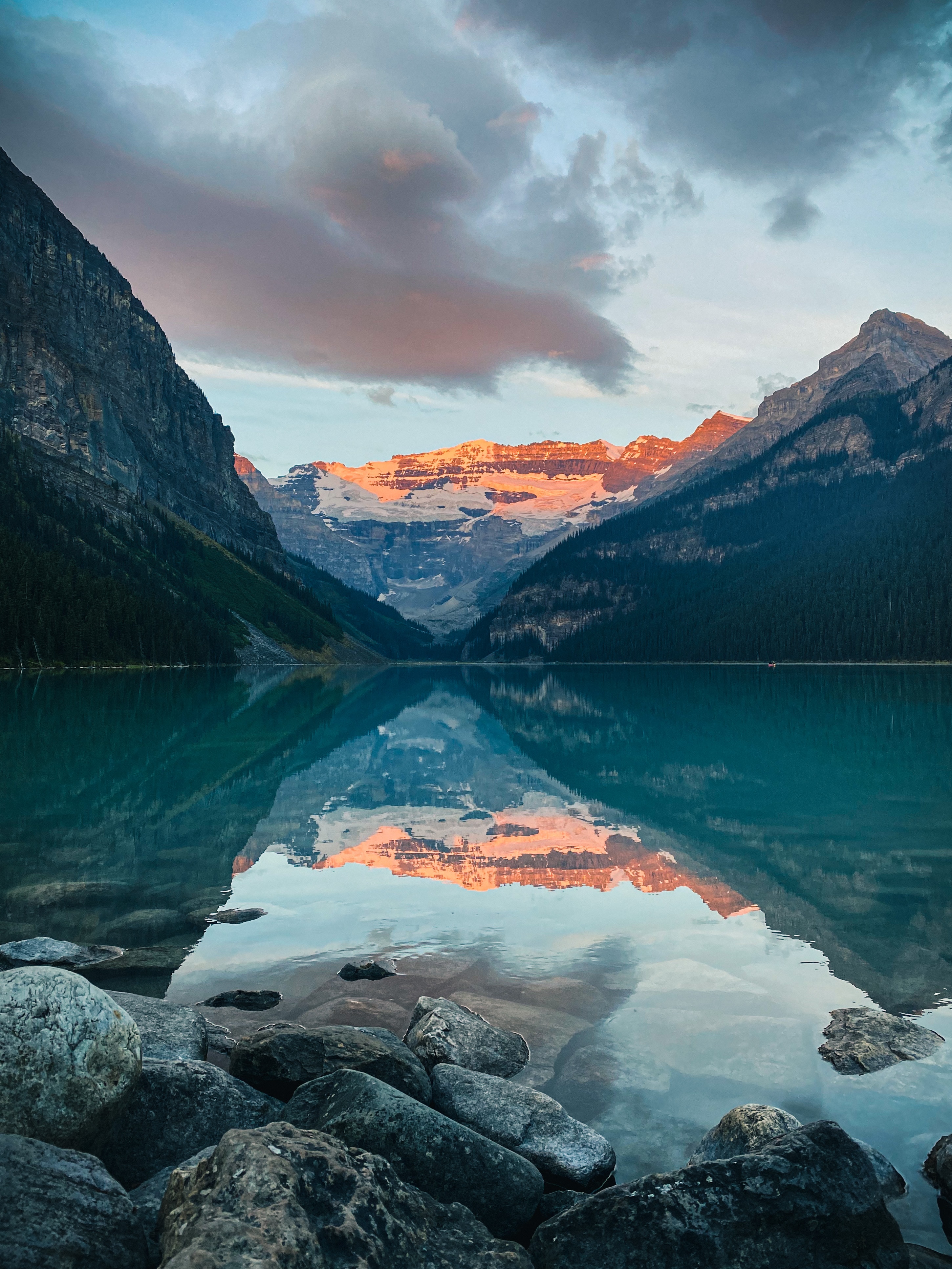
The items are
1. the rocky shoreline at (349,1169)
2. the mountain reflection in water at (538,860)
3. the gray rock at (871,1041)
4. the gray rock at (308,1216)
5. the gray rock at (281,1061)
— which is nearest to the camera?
the gray rock at (308,1216)

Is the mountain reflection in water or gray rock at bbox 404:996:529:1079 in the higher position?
gray rock at bbox 404:996:529:1079

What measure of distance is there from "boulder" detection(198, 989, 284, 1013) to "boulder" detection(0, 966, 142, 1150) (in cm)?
570

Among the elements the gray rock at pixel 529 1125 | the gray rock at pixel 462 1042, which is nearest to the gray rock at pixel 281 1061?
the gray rock at pixel 529 1125

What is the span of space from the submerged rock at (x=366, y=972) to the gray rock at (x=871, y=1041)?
8.07 m

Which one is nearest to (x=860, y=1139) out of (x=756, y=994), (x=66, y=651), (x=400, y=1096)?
(x=756, y=994)

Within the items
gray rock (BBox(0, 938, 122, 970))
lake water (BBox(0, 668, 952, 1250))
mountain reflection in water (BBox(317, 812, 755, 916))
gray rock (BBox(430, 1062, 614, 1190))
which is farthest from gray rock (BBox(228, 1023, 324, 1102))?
mountain reflection in water (BBox(317, 812, 755, 916))

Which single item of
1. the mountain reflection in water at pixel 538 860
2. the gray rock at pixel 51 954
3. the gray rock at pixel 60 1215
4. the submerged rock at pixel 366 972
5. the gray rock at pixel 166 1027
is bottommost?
the mountain reflection in water at pixel 538 860

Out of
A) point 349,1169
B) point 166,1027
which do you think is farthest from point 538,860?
point 349,1169

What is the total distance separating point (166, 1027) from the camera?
1136cm

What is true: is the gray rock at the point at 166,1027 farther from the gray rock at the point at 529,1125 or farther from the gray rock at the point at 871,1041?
the gray rock at the point at 871,1041

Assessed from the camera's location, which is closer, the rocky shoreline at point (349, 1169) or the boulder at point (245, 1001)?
the rocky shoreline at point (349, 1169)

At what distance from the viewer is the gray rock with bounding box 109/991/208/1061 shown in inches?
426

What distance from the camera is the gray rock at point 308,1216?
18.3 ft

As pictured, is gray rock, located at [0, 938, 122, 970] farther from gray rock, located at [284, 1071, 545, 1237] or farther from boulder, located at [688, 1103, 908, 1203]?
boulder, located at [688, 1103, 908, 1203]
